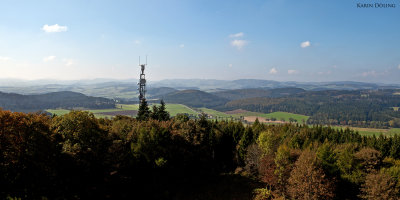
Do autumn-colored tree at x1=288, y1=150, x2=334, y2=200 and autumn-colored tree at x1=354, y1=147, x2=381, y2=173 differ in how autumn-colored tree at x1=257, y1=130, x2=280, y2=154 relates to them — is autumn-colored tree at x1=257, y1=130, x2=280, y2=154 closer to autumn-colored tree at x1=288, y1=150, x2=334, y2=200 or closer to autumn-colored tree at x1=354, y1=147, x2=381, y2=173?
autumn-colored tree at x1=288, y1=150, x2=334, y2=200

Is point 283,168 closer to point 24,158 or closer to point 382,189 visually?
point 382,189

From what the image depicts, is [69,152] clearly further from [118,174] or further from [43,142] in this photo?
[118,174]

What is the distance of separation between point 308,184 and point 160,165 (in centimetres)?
2103

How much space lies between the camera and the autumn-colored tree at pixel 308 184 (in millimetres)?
29344

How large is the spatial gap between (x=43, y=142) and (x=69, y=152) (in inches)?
118

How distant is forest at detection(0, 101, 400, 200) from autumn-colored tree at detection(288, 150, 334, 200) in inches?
4.9

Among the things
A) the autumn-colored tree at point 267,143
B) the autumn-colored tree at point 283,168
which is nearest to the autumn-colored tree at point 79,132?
the autumn-colored tree at point 283,168

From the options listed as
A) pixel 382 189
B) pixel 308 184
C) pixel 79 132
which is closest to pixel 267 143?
pixel 308 184

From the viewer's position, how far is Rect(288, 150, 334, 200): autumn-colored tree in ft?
96.3

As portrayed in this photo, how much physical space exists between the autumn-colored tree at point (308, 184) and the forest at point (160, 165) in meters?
0.12

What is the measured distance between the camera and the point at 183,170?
133 feet

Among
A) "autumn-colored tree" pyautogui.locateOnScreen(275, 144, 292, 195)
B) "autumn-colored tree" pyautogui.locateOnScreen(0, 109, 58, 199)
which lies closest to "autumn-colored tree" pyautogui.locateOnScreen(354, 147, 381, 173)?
"autumn-colored tree" pyautogui.locateOnScreen(275, 144, 292, 195)

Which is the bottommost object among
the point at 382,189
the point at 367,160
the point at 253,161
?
the point at 253,161

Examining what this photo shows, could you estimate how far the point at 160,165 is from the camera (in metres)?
34.9
